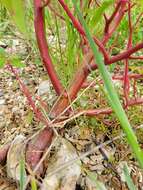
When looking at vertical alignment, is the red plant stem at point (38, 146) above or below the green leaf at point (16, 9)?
below

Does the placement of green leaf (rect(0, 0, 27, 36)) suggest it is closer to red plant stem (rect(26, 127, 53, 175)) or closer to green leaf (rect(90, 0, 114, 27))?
green leaf (rect(90, 0, 114, 27))

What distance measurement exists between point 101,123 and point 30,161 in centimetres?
25

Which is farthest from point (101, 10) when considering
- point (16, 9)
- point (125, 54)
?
point (16, 9)

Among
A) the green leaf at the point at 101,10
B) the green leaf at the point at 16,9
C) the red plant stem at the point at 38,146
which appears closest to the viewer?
the green leaf at the point at 16,9

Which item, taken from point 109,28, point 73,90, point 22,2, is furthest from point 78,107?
point 22,2

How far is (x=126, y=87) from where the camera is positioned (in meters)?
0.86

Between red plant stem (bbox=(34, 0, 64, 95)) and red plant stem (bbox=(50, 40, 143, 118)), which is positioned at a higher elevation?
red plant stem (bbox=(34, 0, 64, 95))

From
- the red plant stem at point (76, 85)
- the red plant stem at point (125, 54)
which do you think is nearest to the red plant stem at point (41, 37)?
the red plant stem at point (76, 85)

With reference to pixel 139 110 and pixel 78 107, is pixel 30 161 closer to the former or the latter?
pixel 78 107

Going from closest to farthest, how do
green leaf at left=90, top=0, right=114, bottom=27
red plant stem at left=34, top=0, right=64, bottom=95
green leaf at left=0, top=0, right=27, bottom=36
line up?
1. green leaf at left=0, top=0, right=27, bottom=36
2. green leaf at left=90, top=0, right=114, bottom=27
3. red plant stem at left=34, top=0, right=64, bottom=95

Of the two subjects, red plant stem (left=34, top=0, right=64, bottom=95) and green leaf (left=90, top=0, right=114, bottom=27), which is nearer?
green leaf (left=90, top=0, right=114, bottom=27)

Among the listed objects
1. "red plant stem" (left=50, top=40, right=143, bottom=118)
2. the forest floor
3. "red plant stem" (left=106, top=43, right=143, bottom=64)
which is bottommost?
the forest floor

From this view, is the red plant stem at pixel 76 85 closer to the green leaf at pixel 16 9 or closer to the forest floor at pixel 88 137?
the forest floor at pixel 88 137

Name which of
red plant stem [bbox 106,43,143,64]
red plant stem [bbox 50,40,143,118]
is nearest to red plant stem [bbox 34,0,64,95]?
red plant stem [bbox 50,40,143,118]
